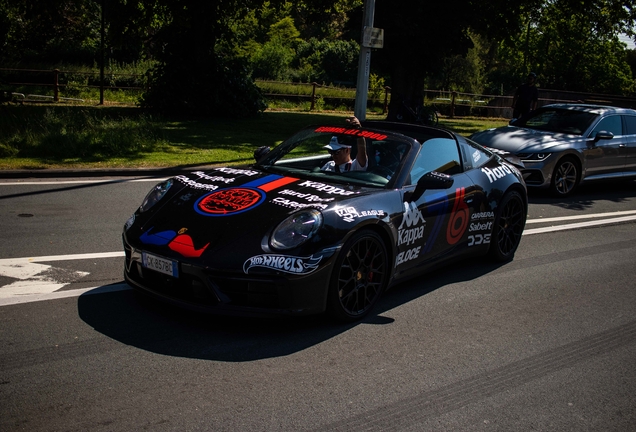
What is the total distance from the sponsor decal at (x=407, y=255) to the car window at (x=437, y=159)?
590 millimetres

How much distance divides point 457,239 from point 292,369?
8.78ft

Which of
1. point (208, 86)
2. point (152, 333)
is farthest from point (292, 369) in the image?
point (208, 86)

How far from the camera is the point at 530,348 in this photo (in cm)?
503

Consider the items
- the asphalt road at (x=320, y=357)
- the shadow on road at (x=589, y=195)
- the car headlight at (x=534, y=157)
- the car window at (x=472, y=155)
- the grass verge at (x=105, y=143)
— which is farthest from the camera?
the grass verge at (x=105, y=143)

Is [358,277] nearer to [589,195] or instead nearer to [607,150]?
[589,195]

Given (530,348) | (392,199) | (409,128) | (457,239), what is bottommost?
(530,348)

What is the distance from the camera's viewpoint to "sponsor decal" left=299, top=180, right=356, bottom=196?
5462 mm

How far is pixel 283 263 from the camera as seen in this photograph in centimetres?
467

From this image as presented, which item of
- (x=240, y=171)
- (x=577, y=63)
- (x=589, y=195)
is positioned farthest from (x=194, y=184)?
(x=577, y=63)

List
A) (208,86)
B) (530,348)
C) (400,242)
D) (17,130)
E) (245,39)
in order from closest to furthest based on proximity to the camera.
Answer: (530,348), (400,242), (17,130), (208,86), (245,39)

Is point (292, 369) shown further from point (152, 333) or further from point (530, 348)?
point (530, 348)

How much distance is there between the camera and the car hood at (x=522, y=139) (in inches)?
466

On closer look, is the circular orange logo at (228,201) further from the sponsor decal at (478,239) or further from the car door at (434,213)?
the sponsor decal at (478,239)

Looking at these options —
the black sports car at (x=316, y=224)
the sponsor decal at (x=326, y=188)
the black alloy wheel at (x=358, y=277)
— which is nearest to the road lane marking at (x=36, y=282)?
the black sports car at (x=316, y=224)
